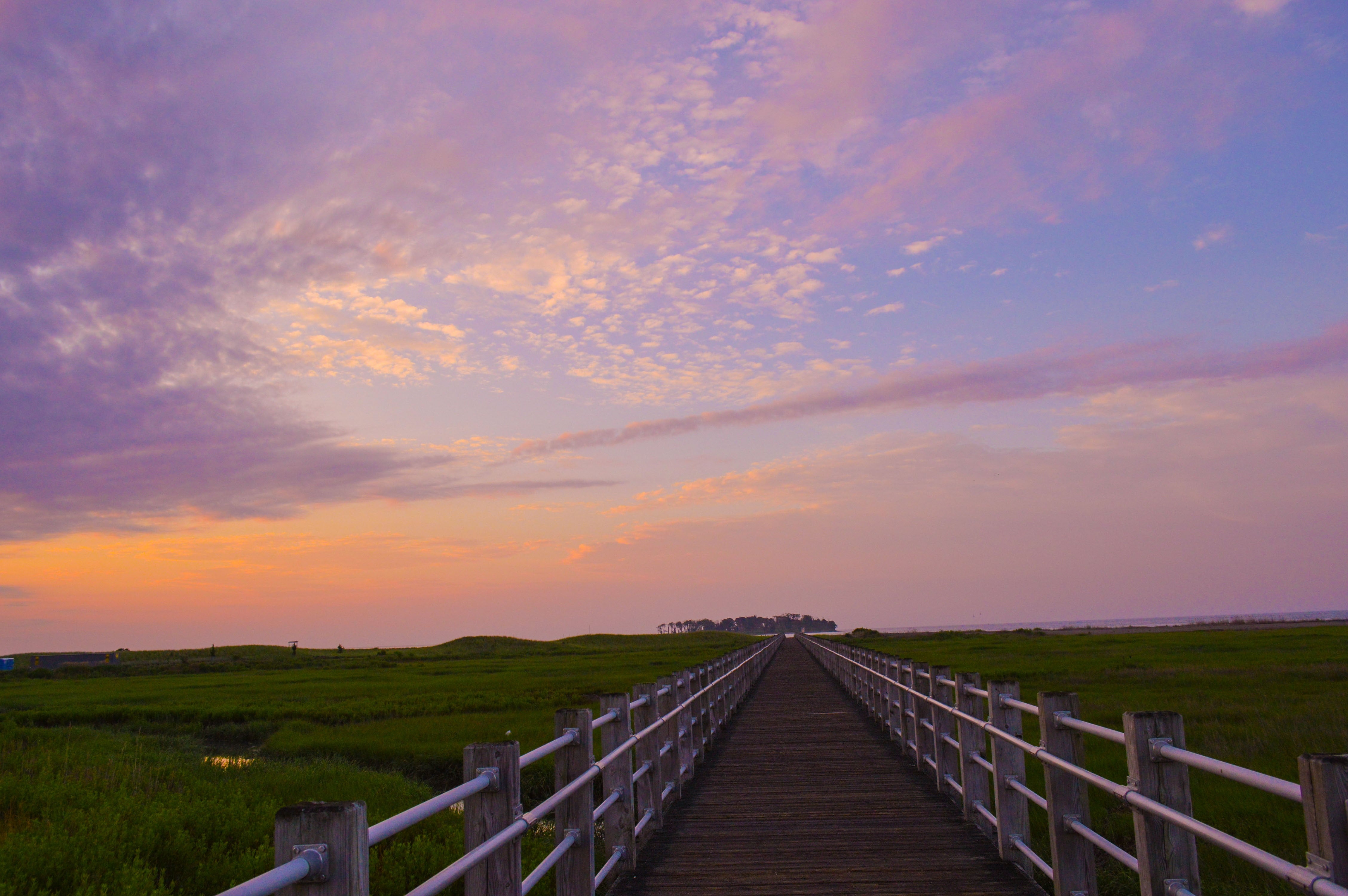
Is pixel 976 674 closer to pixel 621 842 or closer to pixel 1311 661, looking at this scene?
pixel 621 842

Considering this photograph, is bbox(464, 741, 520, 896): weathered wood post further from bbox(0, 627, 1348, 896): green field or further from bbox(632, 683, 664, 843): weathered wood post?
bbox(0, 627, 1348, 896): green field

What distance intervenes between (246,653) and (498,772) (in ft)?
342

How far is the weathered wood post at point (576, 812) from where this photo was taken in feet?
17.9

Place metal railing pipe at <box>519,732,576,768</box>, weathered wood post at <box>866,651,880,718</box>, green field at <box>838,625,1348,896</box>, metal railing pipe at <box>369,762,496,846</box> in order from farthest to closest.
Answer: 1. weathered wood post at <box>866,651,880,718</box>
2. green field at <box>838,625,1348,896</box>
3. metal railing pipe at <box>519,732,576,768</box>
4. metal railing pipe at <box>369,762,496,846</box>

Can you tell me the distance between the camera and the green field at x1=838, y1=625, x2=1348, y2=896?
8344 millimetres

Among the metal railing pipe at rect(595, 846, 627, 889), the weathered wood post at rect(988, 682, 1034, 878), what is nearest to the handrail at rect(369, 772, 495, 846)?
the metal railing pipe at rect(595, 846, 627, 889)

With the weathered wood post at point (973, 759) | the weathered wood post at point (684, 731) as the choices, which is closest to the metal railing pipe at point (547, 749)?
the weathered wood post at point (973, 759)

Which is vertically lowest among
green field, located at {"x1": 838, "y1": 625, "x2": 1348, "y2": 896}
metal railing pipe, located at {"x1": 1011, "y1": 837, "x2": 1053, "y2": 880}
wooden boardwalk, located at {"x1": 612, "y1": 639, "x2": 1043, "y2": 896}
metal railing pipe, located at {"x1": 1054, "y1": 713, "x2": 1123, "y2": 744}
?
green field, located at {"x1": 838, "y1": 625, "x2": 1348, "y2": 896}

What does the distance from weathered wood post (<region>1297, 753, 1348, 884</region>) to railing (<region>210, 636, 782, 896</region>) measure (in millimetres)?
2836

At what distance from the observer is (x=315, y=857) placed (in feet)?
8.14

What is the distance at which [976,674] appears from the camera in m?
8.16

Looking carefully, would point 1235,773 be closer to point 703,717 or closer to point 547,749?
point 547,749

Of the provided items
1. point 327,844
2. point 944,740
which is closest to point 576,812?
point 327,844

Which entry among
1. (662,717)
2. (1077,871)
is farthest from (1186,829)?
(662,717)
